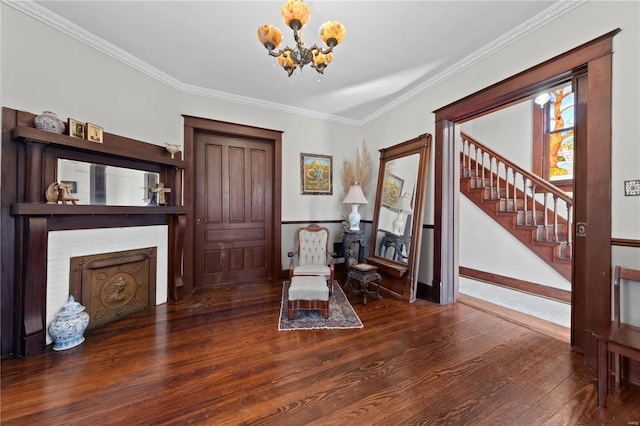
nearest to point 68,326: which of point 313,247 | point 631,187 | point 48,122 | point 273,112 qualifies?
point 48,122

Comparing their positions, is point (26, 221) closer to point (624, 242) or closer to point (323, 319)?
point (323, 319)

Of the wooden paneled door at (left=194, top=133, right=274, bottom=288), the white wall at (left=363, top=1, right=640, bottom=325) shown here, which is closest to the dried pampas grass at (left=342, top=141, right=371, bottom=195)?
the wooden paneled door at (left=194, top=133, right=274, bottom=288)

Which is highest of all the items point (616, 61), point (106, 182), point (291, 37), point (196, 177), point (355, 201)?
point (291, 37)

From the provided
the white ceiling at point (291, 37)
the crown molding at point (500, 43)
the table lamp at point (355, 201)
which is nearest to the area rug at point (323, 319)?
the table lamp at point (355, 201)

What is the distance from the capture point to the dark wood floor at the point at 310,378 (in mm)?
1503

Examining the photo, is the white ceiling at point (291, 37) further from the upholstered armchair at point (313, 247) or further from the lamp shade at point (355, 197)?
the upholstered armchair at point (313, 247)

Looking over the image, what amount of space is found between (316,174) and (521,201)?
11.9ft

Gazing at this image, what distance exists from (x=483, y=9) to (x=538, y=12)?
20.5 inches

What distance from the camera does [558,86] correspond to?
2363 millimetres

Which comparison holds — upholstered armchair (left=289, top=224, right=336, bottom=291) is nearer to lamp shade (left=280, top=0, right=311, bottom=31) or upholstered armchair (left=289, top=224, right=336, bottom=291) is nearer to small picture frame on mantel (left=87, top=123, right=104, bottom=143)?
small picture frame on mantel (left=87, top=123, right=104, bottom=143)

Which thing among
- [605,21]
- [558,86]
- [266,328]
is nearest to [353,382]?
[266,328]

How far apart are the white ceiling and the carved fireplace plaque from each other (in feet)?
7.50

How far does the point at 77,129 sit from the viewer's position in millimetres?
2428

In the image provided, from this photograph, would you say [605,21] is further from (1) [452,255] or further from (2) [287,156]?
(2) [287,156]
